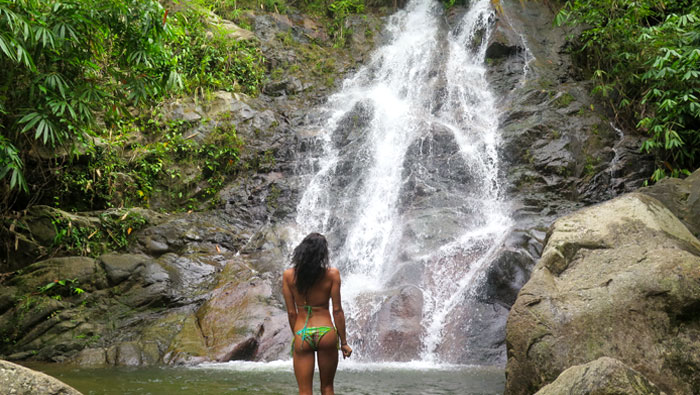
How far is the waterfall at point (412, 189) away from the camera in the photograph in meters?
7.81

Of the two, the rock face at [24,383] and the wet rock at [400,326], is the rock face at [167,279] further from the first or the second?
the rock face at [24,383]

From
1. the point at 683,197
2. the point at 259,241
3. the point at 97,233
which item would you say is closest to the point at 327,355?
the point at 683,197

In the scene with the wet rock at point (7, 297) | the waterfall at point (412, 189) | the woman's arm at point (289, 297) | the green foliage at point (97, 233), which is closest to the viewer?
the woman's arm at point (289, 297)

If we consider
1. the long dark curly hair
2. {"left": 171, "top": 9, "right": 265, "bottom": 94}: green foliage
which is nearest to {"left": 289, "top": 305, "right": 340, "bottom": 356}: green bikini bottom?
the long dark curly hair

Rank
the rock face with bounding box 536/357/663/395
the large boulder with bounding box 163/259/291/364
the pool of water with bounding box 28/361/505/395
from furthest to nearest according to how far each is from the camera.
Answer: the large boulder with bounding box 163/259/291/364 < the pool of water with bounding box 28/361/505/395 < the rock face with bounding box 536/357/663/395

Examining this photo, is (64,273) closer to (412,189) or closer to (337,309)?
(337,309)

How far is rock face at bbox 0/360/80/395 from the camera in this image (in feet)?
8.87

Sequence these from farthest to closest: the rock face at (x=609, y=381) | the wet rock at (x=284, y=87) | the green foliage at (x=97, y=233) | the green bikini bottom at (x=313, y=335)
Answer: the wet rock at (x=284, y=87), the green foliage at (x=97, y=233), the green bikini bottom at (x=313, y=335), the rock face at (x=609, y=381)

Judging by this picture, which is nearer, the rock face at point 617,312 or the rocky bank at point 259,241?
the rock face at point 617,312

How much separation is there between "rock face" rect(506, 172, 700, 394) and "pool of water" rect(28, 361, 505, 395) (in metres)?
1.11

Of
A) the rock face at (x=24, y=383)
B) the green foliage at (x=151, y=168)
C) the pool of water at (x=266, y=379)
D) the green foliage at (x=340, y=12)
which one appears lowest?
the pool of water at (x=266, y=379)

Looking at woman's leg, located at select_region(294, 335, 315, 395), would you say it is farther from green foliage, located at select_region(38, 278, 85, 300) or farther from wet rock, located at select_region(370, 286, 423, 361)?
green foliage, located at select_region(38, 278, 85, 300)

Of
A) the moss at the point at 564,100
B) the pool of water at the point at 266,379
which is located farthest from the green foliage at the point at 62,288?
the moss at the point at 564,100

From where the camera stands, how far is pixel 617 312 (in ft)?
14.0
